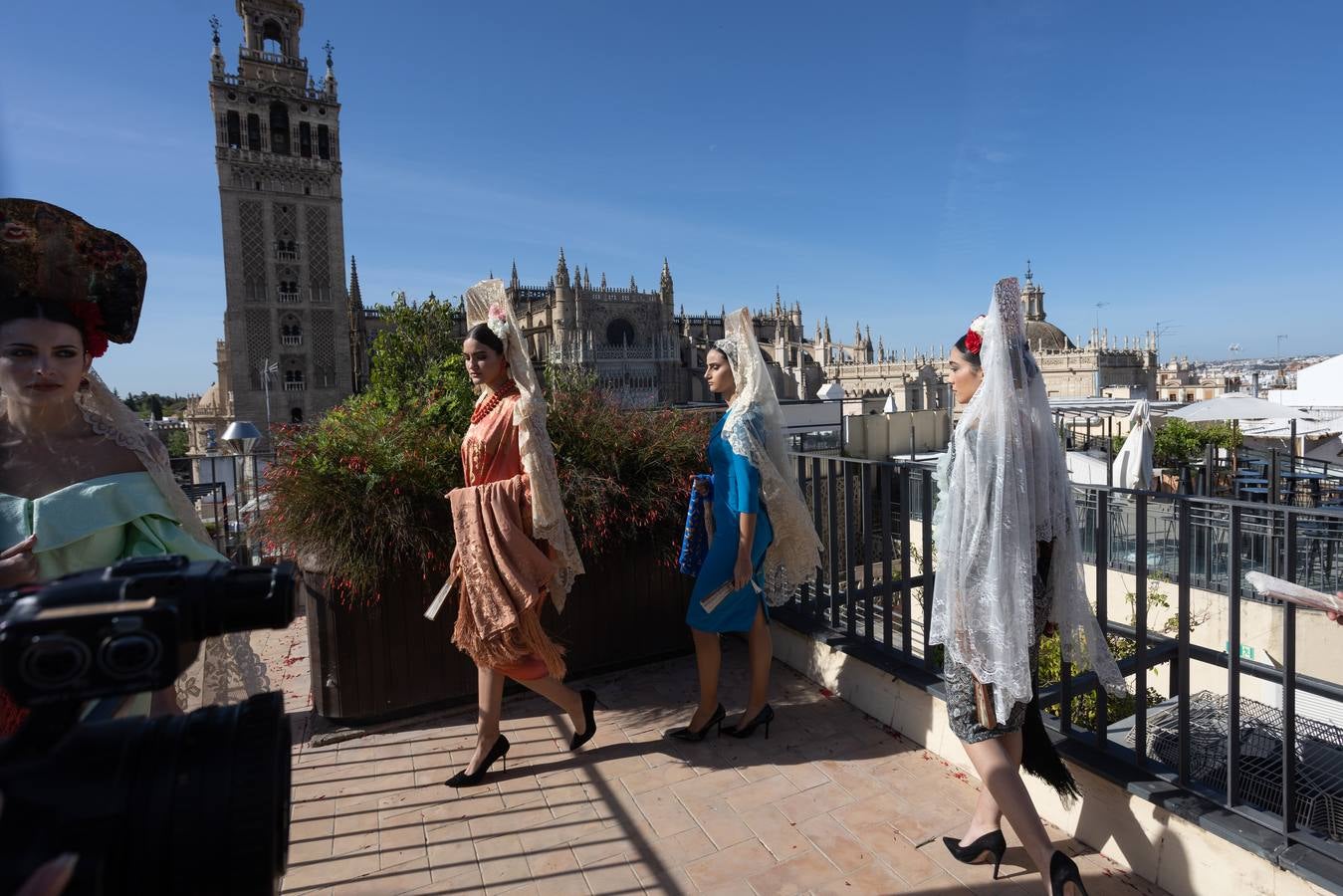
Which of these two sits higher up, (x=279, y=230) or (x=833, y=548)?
(x=279, y=230)

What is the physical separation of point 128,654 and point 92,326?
56.3 inches

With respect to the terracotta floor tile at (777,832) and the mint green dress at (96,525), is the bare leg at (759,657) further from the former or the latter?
the mint green dress at (96,525)

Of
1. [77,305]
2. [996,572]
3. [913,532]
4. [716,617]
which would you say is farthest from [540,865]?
Result: [913,532]

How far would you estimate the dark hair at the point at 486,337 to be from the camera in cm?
317

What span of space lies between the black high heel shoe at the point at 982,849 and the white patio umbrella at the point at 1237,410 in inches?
533

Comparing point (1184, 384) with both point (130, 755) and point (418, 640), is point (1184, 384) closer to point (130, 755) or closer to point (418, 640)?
point (418, 640)

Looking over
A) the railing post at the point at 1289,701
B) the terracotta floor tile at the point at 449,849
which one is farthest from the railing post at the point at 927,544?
the terracotta floor tile at the point at 449,849

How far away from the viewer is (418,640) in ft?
12.2

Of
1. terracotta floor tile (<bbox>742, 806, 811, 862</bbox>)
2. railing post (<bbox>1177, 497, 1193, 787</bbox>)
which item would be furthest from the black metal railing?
terracotta floor tile (<bbox>742, 806, 811, 862</bbox>)

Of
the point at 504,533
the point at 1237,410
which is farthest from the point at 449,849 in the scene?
the point at 1237,410

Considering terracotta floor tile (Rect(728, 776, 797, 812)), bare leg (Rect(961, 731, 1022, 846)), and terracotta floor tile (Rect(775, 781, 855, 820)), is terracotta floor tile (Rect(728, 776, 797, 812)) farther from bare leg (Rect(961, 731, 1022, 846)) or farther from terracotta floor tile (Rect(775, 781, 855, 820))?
bare leg (Rect(961, 731, 1022, 846))

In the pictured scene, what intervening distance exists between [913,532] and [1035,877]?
7262mm

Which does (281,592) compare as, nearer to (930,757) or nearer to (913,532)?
(930,757)

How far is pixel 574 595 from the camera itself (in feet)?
13.6
